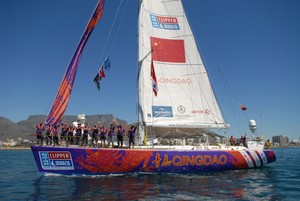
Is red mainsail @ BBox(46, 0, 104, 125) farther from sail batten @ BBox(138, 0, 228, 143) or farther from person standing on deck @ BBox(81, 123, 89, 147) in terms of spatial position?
sail batten @ BBox(138, 0, 228, 143)

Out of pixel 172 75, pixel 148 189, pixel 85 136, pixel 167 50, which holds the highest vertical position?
pixel 167 50

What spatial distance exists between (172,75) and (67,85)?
7345 millimetres

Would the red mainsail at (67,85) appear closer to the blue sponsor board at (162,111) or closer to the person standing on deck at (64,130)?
the person standing on deck at (64,130)

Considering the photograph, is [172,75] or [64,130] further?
[172,75]

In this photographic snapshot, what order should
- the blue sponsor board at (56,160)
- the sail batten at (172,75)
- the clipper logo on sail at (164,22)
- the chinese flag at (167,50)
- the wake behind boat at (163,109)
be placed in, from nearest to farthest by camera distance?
the blue sponsor board at (56,160) → the wake behind boat at (163,109) → the sail batten at (172,75) → the chinese flag at (167,50) → the clipper logo on sail at (164,22)

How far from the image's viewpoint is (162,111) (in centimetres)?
1708

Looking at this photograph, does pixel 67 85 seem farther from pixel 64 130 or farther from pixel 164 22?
pixel 164 22

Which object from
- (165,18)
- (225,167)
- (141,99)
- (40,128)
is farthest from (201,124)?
(40,128)

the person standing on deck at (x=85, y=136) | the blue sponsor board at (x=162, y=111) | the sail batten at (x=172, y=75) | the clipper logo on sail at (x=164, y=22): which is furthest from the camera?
the clipper logo on sail at (x=164, y=22)

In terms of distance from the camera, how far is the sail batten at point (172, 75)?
55.9 feet

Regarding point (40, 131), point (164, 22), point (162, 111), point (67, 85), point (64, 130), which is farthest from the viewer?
point (164, 22)

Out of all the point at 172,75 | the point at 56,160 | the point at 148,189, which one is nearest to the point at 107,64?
the point at 172,75

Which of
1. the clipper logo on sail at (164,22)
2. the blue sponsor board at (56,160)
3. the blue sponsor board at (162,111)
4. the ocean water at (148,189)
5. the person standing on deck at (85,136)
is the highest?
the clipper logo on sail at (164,22)

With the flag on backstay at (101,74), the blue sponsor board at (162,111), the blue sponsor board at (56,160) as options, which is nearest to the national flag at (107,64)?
the flag on backstay at (101,74)
